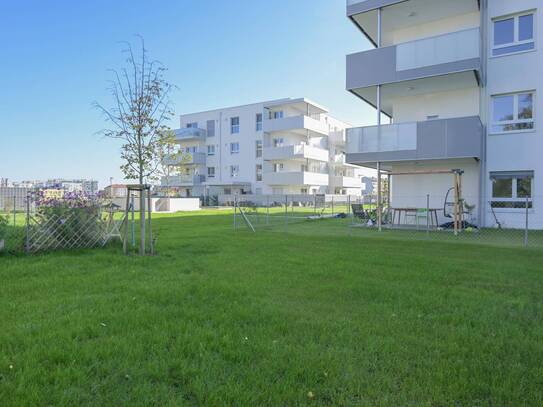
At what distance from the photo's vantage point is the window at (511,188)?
16484 mm

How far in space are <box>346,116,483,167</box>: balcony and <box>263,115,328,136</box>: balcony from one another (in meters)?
28.6

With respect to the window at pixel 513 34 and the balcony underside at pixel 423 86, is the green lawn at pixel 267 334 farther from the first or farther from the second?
the window at pixel 513 34

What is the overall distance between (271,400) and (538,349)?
2.90m

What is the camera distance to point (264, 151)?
48.5m

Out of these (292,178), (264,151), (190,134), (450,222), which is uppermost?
(190,134)

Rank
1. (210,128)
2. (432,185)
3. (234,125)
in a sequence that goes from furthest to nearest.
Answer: (210,128)
(234,125)
(432,185)

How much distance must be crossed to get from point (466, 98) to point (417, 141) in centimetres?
357

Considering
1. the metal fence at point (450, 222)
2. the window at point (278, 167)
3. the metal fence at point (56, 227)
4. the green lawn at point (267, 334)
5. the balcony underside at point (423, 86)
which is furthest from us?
the window at point (278, 167)

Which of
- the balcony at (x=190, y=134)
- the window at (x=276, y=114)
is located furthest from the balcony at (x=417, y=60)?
the balcony at (x=190, y=134)

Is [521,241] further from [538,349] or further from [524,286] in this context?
[538,349]

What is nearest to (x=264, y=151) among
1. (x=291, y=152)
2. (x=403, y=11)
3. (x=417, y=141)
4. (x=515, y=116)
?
(x=291, y=152)

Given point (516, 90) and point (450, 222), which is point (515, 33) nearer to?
point (516, 90)

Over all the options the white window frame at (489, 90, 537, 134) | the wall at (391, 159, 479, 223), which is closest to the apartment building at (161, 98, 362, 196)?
the wall at (391, 159, 479, 223)

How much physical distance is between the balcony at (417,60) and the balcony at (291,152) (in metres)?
27.4
